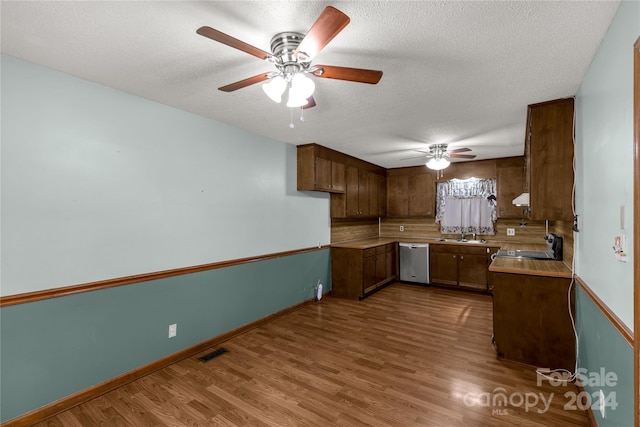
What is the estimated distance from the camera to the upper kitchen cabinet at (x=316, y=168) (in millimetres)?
4441

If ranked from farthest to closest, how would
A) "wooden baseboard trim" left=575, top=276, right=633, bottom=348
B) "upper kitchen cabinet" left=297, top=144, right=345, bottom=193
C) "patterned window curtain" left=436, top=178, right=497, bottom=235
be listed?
"patterned window curtain" left=436, top=178, right=497, bottom=235 < "upper kitchen cabinet" left=297, top=144, right=345, bottom=193 < "wooden baseboard trim" left=575, top=276, right=633, bottom=348

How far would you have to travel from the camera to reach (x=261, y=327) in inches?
148

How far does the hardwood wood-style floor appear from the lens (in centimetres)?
210

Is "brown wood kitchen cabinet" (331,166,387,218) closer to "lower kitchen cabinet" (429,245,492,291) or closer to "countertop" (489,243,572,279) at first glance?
"lower kitchen cabinet" (429,245,492,291)

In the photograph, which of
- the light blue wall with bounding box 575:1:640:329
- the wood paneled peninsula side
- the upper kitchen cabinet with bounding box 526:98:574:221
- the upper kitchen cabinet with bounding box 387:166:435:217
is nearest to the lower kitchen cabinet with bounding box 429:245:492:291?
the upper kitchen cabinet with bounding box 387:166:435:217

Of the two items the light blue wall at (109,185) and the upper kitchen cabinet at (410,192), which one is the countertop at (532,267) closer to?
the light blue wall at (109,185)

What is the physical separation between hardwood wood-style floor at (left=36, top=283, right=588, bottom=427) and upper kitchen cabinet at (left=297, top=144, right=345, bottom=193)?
6.74 ft

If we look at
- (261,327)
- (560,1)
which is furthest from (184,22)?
(261,327)

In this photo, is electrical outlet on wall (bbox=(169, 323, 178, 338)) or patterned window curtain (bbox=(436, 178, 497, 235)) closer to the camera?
electrical outlet on wall (bbox=(169, 323, 178, 338))

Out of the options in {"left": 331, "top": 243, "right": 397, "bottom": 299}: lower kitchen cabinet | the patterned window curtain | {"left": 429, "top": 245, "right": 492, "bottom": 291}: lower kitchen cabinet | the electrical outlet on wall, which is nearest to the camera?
the electrical outlet on wall

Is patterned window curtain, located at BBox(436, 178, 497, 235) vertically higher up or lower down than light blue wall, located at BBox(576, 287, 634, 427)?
higher up

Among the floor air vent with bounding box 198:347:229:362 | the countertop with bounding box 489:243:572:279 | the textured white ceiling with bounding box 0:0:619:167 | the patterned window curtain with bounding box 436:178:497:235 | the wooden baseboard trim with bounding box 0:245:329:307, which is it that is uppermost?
the textured white ceiling with bounding box 0:0:619:167

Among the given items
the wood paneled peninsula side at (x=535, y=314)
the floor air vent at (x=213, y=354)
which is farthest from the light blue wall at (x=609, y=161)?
the floor air vent at (x=213, y=354)

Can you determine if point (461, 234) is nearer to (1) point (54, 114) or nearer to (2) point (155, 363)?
(2) point (155, 363)
